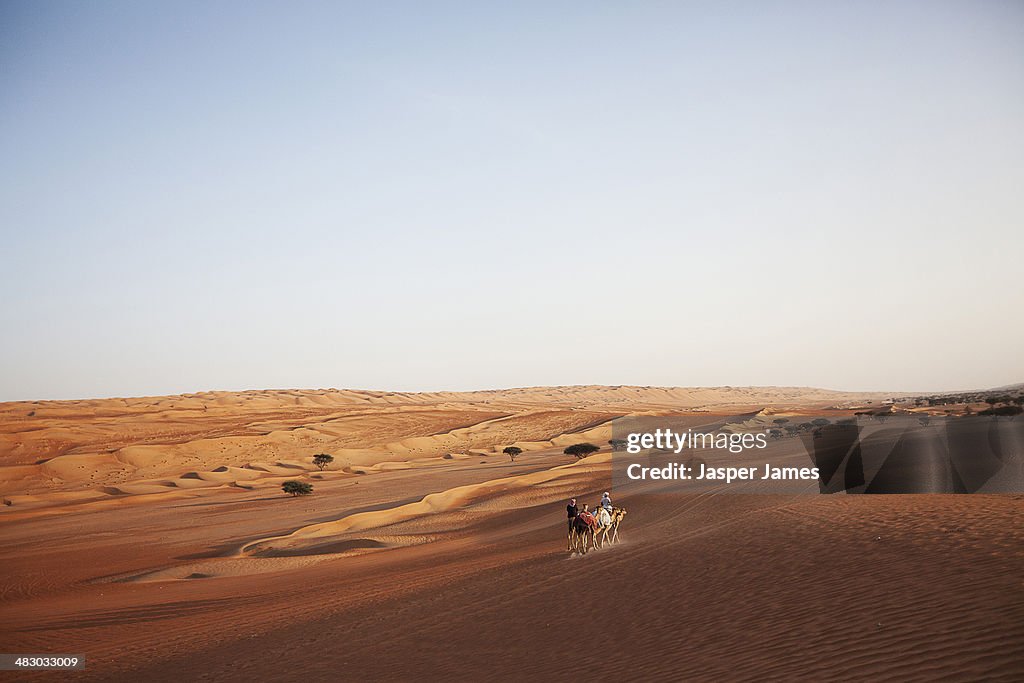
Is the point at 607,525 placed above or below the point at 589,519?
below

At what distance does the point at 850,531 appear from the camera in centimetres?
1392

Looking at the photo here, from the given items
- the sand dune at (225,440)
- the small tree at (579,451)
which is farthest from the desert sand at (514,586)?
the sand dune at (225,440)

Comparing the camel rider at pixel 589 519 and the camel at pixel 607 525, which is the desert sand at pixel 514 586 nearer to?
the camel at pixel 607 525

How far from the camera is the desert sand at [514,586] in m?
8.52

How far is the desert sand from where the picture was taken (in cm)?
852

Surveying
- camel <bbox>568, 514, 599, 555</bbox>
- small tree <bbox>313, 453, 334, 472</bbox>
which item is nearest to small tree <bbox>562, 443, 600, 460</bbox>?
small tree <bbox>313, 453, 334, 472</bbox>

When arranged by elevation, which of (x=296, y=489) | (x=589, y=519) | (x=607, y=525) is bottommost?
(x=296, y=489)

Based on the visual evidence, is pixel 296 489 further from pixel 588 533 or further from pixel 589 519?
pixel 589 519

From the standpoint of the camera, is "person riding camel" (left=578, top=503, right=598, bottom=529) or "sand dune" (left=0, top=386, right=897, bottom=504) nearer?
"person riding camel" (left=578, top=503, right=598, bottom=529)

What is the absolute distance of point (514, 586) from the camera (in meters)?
15.2
